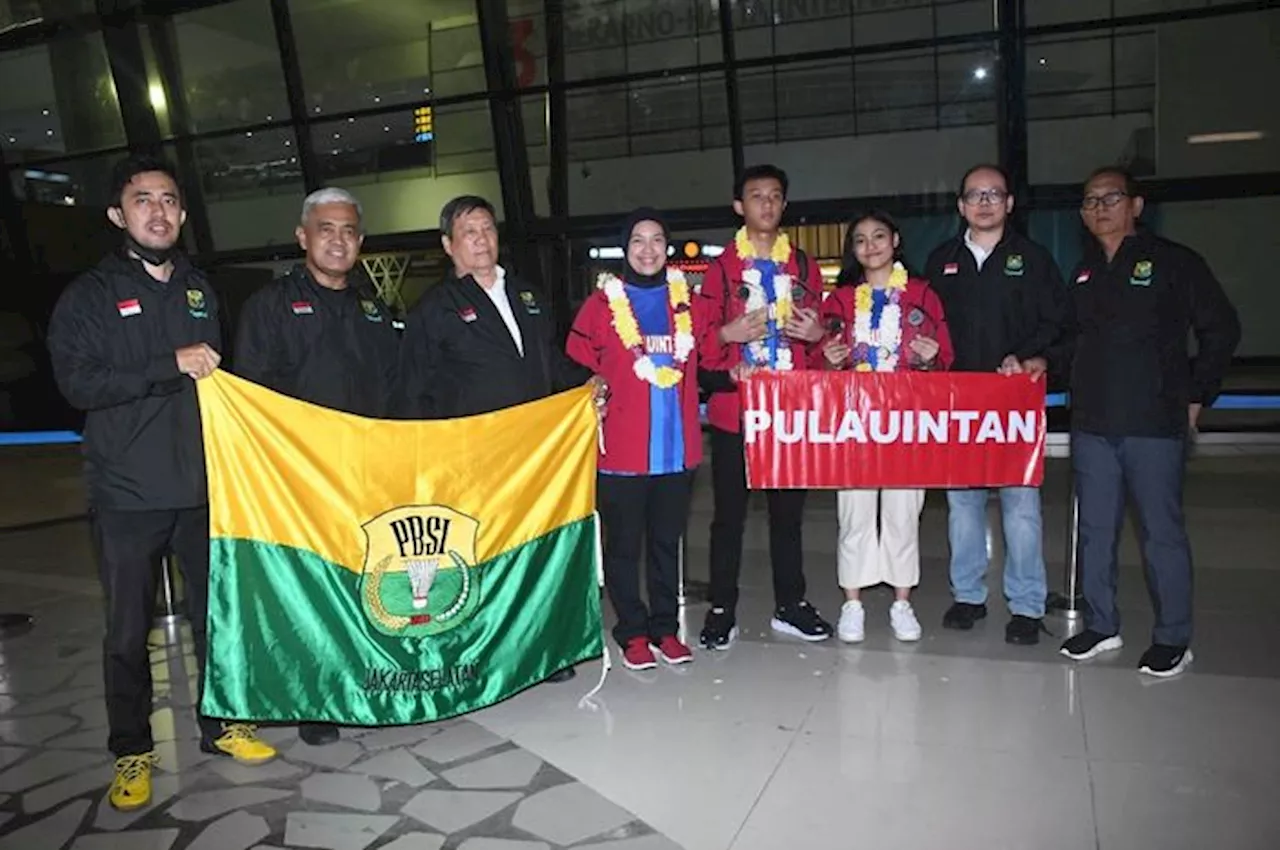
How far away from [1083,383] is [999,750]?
1.54 meters

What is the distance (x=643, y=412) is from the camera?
3.90 metres

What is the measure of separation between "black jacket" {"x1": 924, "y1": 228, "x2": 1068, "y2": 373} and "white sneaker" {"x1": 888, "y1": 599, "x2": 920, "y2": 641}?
3.42 ft

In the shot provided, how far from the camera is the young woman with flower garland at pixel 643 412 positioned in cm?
391

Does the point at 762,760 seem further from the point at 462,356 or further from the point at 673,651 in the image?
the point at 462,356

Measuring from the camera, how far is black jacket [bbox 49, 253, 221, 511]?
2.97m

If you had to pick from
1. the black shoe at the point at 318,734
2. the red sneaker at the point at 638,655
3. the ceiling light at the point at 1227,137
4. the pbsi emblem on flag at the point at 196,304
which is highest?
the ceiling light at the point at 1227,137

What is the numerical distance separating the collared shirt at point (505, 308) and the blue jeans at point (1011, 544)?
2.00 meters

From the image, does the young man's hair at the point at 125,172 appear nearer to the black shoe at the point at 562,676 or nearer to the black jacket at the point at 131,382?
the black jacket at the point at 131,382

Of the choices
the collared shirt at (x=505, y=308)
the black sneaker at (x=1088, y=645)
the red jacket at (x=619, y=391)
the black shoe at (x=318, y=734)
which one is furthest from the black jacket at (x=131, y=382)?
the black sneaker at (x=1088, y=645)

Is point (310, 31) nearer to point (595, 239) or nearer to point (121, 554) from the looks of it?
point (595, 239)

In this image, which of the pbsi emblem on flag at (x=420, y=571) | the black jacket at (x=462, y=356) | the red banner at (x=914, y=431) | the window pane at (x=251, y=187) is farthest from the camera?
the window pane at (x=251, y=187)

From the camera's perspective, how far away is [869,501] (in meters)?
4.26

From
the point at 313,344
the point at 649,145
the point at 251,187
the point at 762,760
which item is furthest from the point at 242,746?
the point at 251,187

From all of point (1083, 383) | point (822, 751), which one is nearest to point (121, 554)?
point (822, 751)
